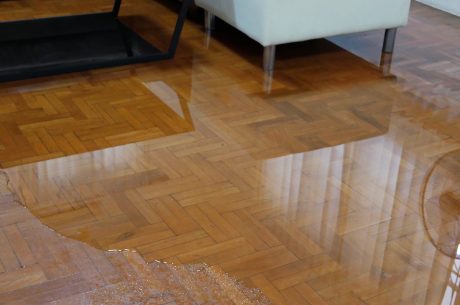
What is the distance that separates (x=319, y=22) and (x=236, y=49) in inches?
21.7

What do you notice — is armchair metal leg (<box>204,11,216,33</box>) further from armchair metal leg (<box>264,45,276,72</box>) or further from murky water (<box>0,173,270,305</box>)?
murky water (<box>0,173,270,305</box>)

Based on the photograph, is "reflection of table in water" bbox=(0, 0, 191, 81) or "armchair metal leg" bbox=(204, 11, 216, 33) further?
"armchair metal leg" bbox=(204, 11, 216, 33)

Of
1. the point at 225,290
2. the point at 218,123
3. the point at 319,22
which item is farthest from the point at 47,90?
the point at 225,290

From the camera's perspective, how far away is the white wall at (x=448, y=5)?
15.8 feet

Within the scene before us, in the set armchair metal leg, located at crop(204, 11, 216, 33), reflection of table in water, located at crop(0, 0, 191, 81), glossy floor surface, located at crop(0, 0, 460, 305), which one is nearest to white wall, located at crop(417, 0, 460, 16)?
glossy floor surface, located at crop(0, 0, 460, 305)

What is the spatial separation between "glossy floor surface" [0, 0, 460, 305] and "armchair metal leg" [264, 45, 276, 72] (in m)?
0.06

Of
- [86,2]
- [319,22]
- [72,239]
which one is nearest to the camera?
[72,239]

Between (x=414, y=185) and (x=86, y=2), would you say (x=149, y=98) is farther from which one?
(x=86, y=2)

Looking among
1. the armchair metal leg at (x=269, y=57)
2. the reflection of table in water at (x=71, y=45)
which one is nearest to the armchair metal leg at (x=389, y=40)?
the armchair metal leg at (x=269, y=57)

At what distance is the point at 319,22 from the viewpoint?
366 cm

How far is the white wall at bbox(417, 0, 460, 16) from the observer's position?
4.80m

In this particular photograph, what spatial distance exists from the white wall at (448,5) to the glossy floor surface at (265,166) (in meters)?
0.97

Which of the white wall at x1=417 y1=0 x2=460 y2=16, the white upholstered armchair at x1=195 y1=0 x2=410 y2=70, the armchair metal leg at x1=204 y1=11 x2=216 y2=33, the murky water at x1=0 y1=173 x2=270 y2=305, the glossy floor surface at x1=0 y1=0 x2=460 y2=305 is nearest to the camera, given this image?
the murky water at x1=0 y1=173 x2=270 y2=305

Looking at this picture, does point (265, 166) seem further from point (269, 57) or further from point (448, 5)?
point (448, 5)
